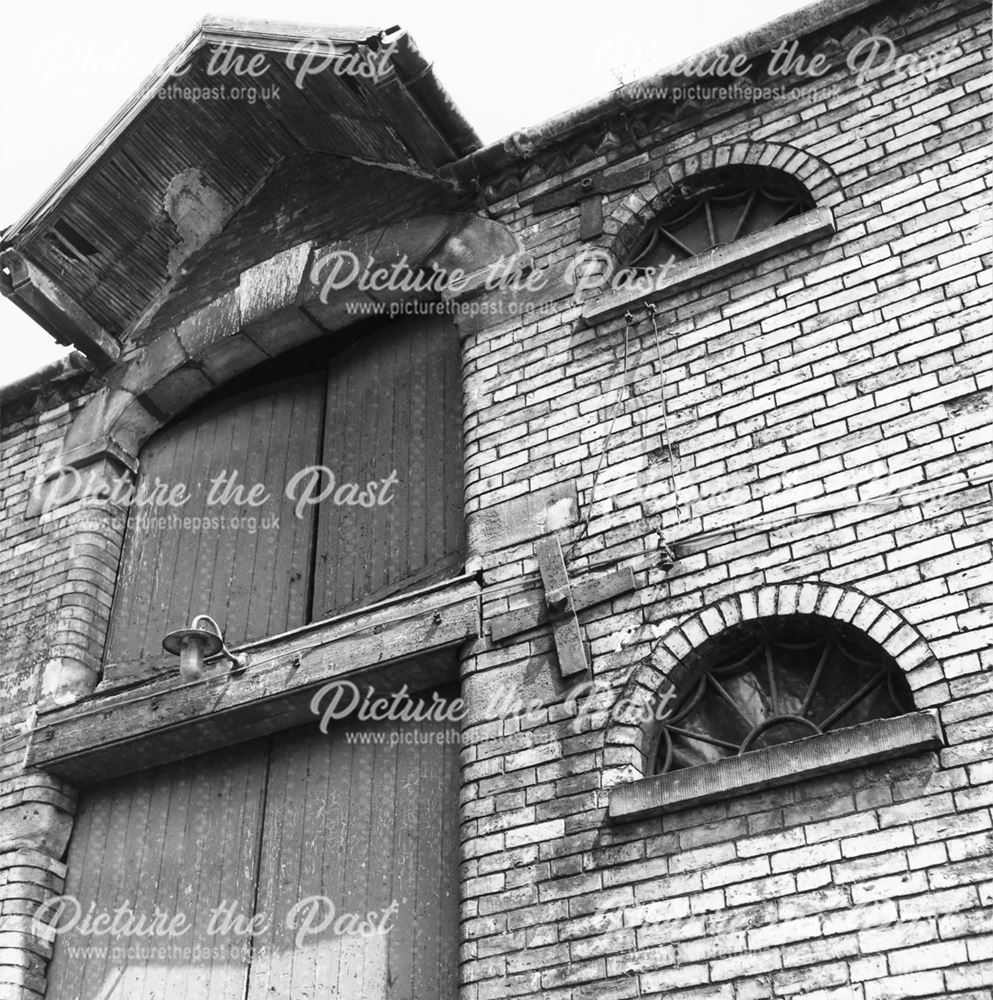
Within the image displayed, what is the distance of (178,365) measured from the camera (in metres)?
8.14

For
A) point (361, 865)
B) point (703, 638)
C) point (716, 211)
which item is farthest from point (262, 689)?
point (716, 211)

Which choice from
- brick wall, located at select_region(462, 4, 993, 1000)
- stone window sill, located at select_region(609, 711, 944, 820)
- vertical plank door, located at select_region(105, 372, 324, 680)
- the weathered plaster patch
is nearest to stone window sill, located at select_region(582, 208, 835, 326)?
brick wall, located at select_region(462, 4, 993, 1000)

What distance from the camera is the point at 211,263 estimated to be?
28.0ft

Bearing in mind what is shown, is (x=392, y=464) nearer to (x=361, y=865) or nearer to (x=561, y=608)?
(x=561, y=608)

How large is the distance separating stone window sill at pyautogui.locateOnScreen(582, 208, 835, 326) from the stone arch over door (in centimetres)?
85

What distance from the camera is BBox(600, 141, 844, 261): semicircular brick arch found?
6562 mm

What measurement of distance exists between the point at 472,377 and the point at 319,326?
4.72 ft

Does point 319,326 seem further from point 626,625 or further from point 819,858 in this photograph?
point 819,858

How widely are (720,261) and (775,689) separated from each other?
2.17 metres

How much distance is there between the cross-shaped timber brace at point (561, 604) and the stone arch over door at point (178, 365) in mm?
2079

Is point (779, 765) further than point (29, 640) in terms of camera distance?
No

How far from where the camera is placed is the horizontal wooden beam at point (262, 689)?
623 cm

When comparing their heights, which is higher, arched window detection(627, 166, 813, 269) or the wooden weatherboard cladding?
arched window detection(627, 166, 813, 269)

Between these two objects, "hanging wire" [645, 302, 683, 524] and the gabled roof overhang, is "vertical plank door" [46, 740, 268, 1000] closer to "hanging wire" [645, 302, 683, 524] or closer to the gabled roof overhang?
"hanging wire" [645, 302, 683, 524]
